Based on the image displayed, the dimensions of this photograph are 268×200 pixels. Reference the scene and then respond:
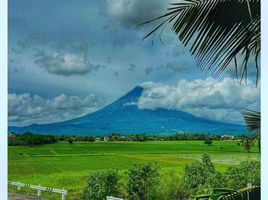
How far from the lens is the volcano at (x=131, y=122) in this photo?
3822mm

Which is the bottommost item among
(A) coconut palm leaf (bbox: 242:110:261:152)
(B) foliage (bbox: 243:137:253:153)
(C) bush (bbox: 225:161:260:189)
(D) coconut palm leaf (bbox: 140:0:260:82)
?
(C) bush (bbox: 225:161:260:189)

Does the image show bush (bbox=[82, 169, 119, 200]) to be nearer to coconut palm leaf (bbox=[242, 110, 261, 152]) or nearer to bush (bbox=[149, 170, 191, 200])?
bush (bbox=[149, 170, 191, 200])

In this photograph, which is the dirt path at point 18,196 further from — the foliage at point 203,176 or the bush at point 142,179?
the foliage at point 203,176

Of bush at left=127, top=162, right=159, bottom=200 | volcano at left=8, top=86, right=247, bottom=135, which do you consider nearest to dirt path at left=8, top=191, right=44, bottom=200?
volcano at left=8, top=86, right=247, bottom=135

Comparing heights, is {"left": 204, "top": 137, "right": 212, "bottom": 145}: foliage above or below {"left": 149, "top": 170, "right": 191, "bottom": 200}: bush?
above

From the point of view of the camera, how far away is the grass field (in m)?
3.79

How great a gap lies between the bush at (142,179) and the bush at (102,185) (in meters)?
0.12

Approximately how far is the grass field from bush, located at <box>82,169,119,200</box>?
0.15ft

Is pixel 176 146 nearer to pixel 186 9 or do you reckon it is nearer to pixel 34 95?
pixel 34 95

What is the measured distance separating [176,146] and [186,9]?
1.46m

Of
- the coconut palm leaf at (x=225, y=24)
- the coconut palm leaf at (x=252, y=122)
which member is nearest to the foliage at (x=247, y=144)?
the coconut palm leaf at (x=252, y=122)

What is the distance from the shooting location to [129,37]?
12.8ft

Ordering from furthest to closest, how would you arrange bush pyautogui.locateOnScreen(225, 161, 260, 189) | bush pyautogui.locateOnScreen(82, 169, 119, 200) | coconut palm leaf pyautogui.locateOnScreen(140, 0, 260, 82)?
bush pyautogui.locateOnScreen(82, 169, 119, 200), bush pyautogui.locateOnScreen(225, 161, 260, 189), coconut palm leaf pyautogui.locateOnScreen(140, 0, 260, 82)

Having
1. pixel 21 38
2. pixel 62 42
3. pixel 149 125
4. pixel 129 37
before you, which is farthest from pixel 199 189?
pixel 21 38
